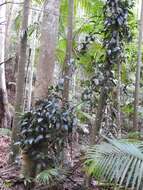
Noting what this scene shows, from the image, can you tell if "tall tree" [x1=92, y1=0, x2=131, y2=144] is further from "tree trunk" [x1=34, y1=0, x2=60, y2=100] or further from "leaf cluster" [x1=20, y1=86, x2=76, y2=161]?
"tree trunk" [x1=34, y1=0, x2=60, y2=100]

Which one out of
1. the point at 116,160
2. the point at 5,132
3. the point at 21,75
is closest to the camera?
the point at 116,160

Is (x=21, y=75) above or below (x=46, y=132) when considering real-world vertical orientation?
above

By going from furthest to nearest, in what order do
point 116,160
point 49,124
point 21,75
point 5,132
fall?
point 5,132, point 21,75, point 49,124, point 116,160

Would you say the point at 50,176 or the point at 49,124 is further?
the point at 49,124

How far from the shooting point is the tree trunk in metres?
5.65

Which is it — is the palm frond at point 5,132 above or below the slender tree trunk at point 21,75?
below

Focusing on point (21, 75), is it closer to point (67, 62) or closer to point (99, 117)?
point (67, 62)

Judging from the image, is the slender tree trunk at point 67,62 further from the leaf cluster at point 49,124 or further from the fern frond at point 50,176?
the fern frond at point 50,176

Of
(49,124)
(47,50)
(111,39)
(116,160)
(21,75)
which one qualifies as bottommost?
(116,160)

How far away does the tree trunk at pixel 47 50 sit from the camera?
5652mm

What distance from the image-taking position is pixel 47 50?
5754mm

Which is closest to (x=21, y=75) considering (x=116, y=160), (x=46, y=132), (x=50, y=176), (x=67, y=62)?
(x=67, y=62)

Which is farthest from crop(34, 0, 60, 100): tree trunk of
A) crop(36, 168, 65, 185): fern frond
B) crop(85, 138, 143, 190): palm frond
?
crop(85, 138, 143, 190): palm frond

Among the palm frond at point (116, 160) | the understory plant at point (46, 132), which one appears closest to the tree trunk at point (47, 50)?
the understory plant at point (46, 132)
